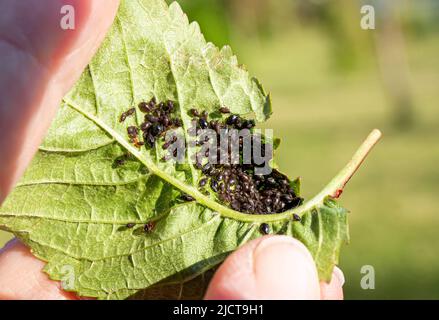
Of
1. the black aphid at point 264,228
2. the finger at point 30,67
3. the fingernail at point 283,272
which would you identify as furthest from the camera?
the black aphid at point 264,228

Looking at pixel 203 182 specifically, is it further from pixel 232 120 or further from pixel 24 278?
pixel 24 278

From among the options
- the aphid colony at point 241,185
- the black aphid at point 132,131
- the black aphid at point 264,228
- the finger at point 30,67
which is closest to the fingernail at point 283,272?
the black aphid at point 264,228

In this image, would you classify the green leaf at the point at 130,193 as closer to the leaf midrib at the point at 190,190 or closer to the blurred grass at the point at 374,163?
the leaf midrib at the point at 190,190

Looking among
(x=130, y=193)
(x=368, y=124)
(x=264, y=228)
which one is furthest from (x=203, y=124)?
(x=368, y=124)

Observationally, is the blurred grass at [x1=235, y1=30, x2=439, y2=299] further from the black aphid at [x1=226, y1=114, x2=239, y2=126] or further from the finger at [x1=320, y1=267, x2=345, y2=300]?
the black aphid at [x1=226, y1=114, x2=239, y2=126]

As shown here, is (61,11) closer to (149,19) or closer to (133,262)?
(149,19)
